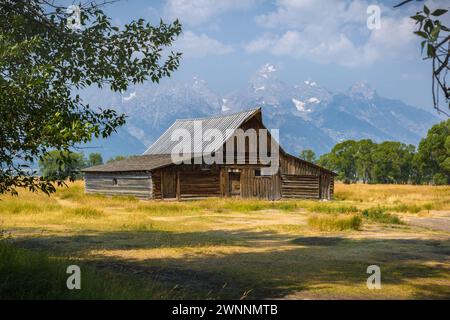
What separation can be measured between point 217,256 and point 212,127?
31.1 m

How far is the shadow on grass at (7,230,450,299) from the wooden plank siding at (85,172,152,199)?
21.1m

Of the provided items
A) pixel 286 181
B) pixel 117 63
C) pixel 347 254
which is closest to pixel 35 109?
pixel 117 63

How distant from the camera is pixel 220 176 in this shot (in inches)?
1535

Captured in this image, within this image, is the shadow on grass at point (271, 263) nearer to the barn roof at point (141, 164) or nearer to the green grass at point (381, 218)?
the green grass at point (381, 218)

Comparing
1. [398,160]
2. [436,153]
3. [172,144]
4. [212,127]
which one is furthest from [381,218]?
[398,160]

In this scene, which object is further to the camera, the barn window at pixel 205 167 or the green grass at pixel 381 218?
the barn window at pixel 205 167

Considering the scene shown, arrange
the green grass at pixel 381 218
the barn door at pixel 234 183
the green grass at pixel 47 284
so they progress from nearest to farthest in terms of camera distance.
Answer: the green grass at pixel 47 284 → the green grass at pixel 381 218 → the barn door at pixel 234 183

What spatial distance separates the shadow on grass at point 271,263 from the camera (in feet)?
27.8

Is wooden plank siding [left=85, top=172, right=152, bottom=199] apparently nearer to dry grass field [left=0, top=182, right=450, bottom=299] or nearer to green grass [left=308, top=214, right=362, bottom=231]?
dry grass field [left=0, top=182, right=450, bottom=299]

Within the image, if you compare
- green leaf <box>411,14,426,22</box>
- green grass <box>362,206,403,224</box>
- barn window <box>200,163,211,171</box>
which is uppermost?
green leaf <box>411,14,426,22</box>

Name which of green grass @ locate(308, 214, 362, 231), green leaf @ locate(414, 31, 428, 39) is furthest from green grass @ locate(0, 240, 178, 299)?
green grass @ locate(308, 214, 362, 231)

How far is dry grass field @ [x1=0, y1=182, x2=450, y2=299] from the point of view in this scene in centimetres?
754

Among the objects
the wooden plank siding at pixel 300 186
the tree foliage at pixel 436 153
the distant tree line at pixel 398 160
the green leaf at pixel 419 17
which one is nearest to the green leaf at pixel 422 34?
the green leaf at pixel 419 17
